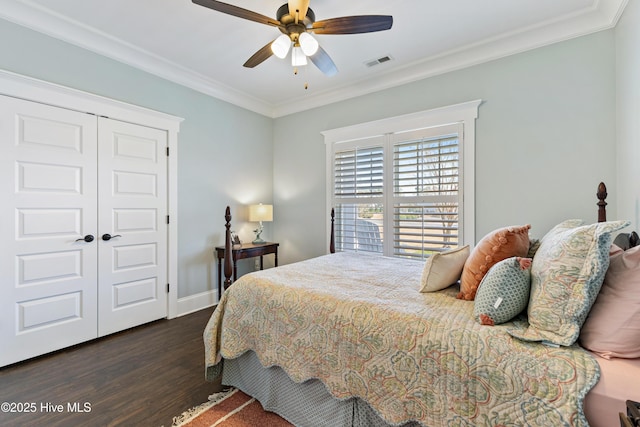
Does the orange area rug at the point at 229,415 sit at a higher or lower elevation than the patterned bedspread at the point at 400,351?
lower

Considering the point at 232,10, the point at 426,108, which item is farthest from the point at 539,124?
the point at 232,10

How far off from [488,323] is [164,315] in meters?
3.36

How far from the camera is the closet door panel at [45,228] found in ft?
7.63

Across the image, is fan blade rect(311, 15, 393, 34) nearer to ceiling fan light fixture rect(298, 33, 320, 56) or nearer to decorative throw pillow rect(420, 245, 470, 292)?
ceiling fan light fixture rect(298, 33, 320, 56)

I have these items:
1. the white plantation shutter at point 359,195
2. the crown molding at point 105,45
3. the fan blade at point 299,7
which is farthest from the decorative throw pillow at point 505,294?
the crown molding at point 105,45

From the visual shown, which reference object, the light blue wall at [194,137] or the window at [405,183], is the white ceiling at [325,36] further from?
the window at [405,183]

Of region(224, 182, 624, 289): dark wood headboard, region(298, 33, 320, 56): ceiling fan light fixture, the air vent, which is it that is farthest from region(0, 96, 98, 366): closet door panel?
the air vent

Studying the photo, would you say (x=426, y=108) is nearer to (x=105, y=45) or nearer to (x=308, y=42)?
(x=308, y=42)

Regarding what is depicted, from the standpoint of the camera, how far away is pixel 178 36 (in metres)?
2.75

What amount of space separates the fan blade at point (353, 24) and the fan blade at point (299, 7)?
0.38 feet

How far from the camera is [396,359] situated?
1290 millimetres

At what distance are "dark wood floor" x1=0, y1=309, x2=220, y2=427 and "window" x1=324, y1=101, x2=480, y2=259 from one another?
2323 mm

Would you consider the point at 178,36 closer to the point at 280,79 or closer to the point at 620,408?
the point at 280,79

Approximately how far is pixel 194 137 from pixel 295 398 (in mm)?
3153
